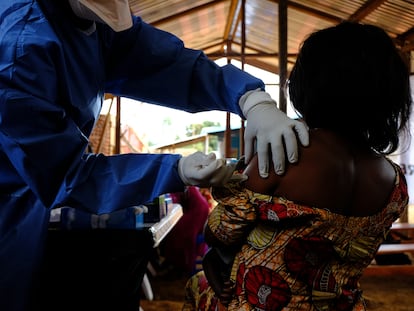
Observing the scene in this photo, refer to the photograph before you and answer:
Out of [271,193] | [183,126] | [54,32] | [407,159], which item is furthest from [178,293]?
[183,126]

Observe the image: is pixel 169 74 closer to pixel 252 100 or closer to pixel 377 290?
pixel 252 100

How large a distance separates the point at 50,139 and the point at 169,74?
0.53 metres

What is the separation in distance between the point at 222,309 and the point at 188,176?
383 millimetres

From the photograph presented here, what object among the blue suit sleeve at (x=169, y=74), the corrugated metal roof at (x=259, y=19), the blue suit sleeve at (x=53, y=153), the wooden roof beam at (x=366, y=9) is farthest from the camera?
the corrugated metal roof at (x=259, y=19)

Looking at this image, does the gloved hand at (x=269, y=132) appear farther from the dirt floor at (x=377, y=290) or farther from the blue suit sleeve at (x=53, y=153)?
the dirt floor at (x=377, y=290)

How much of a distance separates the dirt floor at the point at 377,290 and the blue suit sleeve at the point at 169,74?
5.16ft

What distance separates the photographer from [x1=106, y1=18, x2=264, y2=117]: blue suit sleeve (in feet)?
3.83

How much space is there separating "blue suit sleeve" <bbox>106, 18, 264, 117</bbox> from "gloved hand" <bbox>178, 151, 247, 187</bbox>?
1.18 ft

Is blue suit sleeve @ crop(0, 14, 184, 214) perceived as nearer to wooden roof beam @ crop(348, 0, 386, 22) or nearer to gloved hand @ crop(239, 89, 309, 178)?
gloved hand @ crop(239, 89, 309, 178)

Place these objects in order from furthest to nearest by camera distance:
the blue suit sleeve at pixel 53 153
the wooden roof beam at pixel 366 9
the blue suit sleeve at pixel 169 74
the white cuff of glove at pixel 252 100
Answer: the wooden roof beam at pixel 366 9, the blue suit sleeve at pixel 169 74, the white cuff of glove at pixel 252 100, the blue suit sleeve at pixel 53 153

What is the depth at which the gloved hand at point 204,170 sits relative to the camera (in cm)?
80

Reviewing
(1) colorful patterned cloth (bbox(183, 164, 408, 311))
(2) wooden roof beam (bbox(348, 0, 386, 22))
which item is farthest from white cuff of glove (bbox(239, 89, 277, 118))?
(2) wooden roof beam (bbox(348, 0, 386, 22))

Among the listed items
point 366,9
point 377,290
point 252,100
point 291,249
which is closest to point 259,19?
point 366,9

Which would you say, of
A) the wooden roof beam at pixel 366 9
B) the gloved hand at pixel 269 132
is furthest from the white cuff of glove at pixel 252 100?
the wooden roof beam at pixel 366 9
